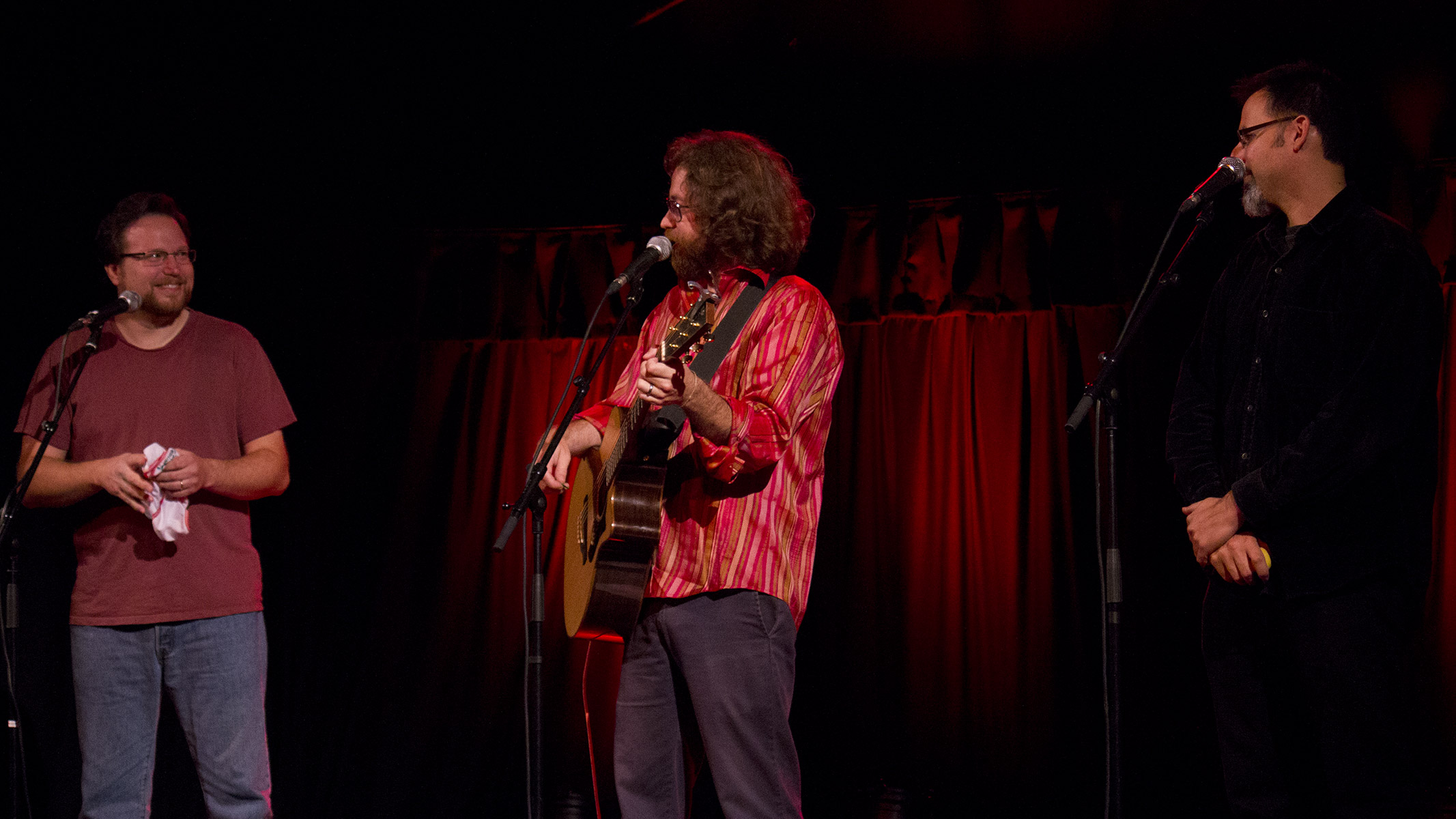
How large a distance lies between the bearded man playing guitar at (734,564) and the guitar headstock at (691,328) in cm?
4

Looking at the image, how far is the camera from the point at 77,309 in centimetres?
480

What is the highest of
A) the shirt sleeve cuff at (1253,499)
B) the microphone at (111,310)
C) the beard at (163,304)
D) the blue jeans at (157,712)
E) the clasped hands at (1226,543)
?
the beard at (163,304)

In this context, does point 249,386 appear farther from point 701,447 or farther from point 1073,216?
point 1073,216

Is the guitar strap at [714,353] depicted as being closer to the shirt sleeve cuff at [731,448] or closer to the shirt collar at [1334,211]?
the shirt sleeve cuff at [731,448]

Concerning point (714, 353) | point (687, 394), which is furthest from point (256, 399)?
point (687, 394)

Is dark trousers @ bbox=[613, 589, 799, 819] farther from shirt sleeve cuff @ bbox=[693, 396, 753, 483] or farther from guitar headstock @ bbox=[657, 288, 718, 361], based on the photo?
guitar headstock @ bbox=[657, 288, 718, 361]

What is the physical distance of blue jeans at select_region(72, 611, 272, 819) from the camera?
124 inches

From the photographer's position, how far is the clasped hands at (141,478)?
3.10 meters

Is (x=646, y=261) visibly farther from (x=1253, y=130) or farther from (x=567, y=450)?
(x=1253, y=130)

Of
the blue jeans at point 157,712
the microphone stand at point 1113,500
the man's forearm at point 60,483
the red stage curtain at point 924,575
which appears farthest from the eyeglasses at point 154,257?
the microphone stand at point 1113,500

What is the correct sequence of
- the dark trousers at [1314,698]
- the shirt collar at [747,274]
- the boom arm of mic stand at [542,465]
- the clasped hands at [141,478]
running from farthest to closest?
the clasped hands at [141,478], the shirt collar at [747,274], the boom arm of mic stand at [542,465], the dark trousers at [1314,698]

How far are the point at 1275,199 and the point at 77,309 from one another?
180 inches

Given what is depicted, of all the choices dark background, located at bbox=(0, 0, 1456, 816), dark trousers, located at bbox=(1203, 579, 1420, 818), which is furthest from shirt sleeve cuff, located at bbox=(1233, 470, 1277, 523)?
dark background, located at bbox=(0, 0, 1456, 816)

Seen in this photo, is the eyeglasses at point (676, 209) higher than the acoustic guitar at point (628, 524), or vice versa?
the eyeglasses at point (676, 209)
